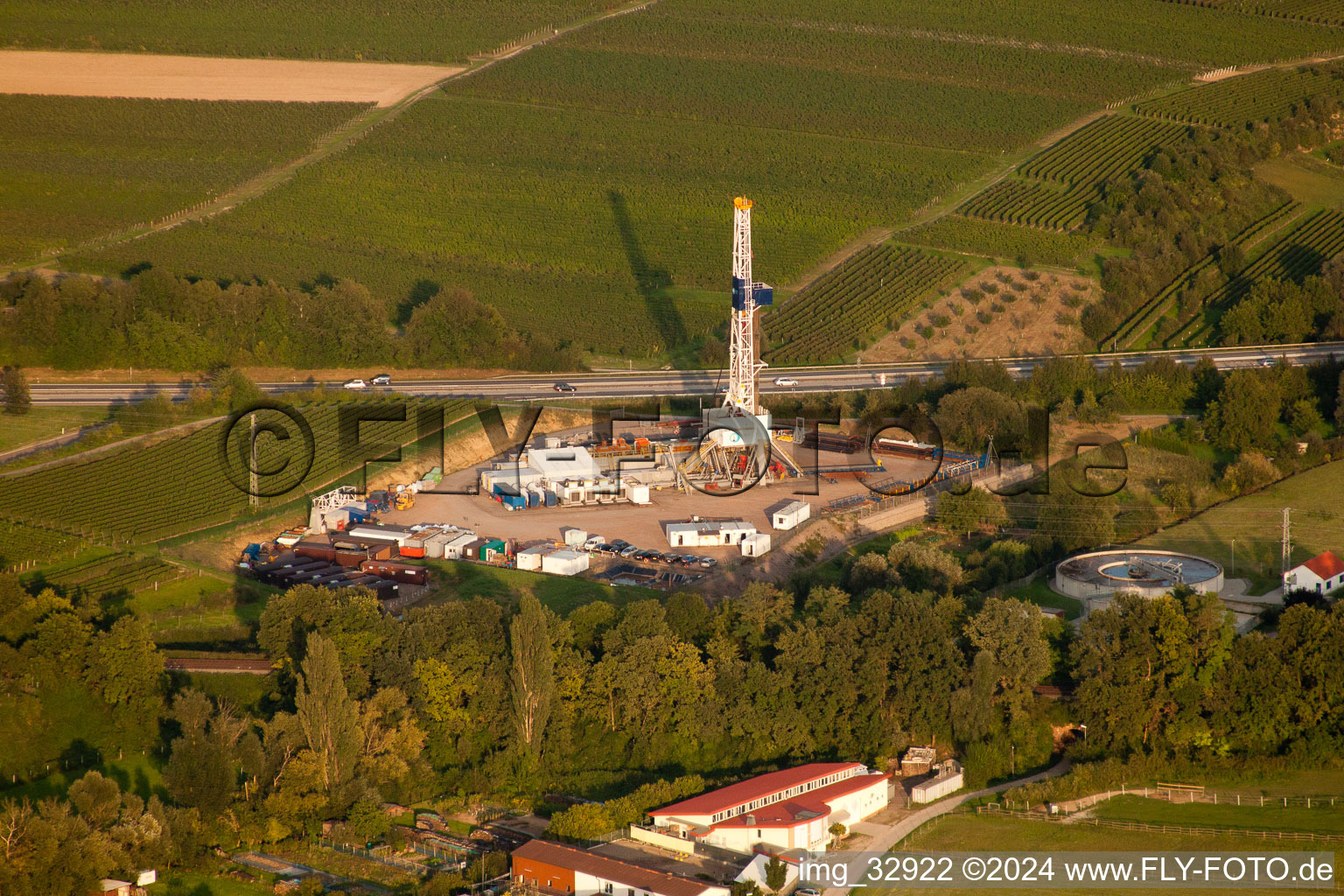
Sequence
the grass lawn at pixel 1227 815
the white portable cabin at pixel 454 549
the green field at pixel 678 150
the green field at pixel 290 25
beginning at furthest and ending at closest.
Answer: the green field at pixel 290 25 < the green field at pixel 678 150 < the white portable cabin at pixel 454 549 < the grass lawn at pixel 1227 815

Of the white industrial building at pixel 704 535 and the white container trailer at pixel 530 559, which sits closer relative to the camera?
the white container trailer at pixel 530 559


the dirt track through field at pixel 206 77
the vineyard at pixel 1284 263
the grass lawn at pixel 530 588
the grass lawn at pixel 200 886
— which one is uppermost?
the dirt track through field at pixel 206 77

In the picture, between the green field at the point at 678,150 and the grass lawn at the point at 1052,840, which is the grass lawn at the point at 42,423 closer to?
the green field at the point at 678,150

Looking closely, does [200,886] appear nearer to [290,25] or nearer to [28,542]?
[28,542]

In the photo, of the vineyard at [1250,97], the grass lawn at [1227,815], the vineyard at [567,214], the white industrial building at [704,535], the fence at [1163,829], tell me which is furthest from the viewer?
Answer: the vineyard at [1250,97]

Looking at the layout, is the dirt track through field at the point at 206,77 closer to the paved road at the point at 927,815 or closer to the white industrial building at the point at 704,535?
the white industrial building at the point at 704,535

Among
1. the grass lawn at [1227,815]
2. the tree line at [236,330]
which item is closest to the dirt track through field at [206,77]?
the tree line at [236,330]

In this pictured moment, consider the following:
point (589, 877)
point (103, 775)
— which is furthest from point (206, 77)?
point (589, 877)

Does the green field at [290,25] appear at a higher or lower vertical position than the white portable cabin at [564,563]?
higher
